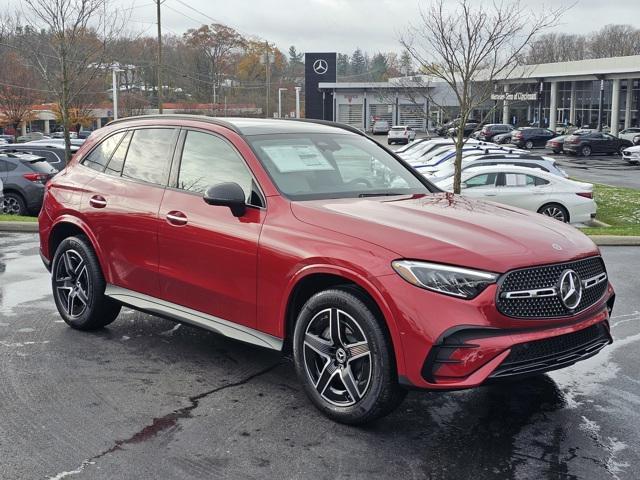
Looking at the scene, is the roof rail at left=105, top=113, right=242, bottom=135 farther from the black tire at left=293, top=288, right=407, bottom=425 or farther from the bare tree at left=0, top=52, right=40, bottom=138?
the bare tree at left=0, top=52, right=40, bottom=138

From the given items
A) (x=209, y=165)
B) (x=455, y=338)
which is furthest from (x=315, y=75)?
(x=455, y=338)

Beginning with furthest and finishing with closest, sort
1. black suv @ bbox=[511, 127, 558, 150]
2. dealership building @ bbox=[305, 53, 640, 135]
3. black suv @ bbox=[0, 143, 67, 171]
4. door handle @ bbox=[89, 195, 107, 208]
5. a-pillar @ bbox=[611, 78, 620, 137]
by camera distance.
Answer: dealership building @ bbox=[305, 53, 640, 135], a-pillar @ bbox=[611, 78, 620, 137], black suv @ bbox=[511, 127, 558, 150], black suv @ bbox=[0, 143, 67, 171], door handle @ bbox=[89, 195, 107, 208]

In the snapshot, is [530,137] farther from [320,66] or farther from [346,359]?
[346,359]

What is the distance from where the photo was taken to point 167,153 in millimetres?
5871

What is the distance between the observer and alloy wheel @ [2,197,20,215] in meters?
17.2

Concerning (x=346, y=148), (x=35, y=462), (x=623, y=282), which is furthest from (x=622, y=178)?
(x=35, y=462)

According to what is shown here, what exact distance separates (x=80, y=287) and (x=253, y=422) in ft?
8.48

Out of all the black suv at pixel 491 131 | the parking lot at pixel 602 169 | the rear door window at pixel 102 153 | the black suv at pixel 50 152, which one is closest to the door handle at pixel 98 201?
the rear door window at pixel 102 153

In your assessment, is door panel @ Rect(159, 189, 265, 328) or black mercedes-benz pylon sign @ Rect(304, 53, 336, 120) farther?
black mercedes-benz pylon sign @ Rect(304, 53, 336, 120)

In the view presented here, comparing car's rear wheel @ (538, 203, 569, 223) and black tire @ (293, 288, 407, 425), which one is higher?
black tire @ (293, 288, 407, 425)

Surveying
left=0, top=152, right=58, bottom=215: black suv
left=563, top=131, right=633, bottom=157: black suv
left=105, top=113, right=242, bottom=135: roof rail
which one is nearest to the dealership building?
left=563, top=131, right=633, bottom=157: black suv

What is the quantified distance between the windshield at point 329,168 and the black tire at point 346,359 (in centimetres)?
87

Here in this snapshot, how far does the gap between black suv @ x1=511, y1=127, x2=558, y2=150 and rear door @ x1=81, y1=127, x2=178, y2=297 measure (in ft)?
164

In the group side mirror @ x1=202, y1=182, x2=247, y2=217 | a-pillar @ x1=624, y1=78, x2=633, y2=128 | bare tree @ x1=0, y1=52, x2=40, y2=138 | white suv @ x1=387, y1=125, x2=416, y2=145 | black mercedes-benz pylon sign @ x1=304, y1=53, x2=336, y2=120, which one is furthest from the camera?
black mercedes-benz pylon sign @ x1=304, y1=53, x2=336, y2=120
